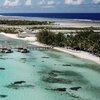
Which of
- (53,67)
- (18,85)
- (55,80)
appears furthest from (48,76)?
(53,67)

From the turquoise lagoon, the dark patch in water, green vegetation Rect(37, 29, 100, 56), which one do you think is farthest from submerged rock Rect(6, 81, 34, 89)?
green vegetation Rect(37, 29, 100, 56)

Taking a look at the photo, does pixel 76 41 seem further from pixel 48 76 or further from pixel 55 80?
pixel 55 80

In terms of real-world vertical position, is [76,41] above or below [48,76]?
above

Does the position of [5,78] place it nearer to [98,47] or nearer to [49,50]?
[98,47]

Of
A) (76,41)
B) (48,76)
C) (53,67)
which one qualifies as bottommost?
(53,67)

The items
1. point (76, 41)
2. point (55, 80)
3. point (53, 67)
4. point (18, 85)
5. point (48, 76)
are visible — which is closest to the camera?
point (18, 85)

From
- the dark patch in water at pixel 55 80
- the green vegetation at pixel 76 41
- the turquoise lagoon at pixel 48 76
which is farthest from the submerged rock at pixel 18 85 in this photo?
the green vegetation at pixel 76 41

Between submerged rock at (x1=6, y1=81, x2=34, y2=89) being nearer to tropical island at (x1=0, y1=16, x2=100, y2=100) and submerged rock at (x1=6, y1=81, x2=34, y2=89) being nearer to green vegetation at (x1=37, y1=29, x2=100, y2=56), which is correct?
tropical island at (x1=0, y1=16, x2=100, y2=100)

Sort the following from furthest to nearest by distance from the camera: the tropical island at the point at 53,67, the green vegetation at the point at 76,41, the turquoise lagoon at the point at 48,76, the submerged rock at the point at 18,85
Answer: the green vegetation at the point at 76,41 → the submerged rock at the point at 18,85 → the tropical island at the point at 53,67 → the turquoise lagoon at the point at 48,76

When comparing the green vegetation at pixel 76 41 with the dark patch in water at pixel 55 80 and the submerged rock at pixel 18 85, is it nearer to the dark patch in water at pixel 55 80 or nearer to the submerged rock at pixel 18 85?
the dark patch in water at pixel 55 80
